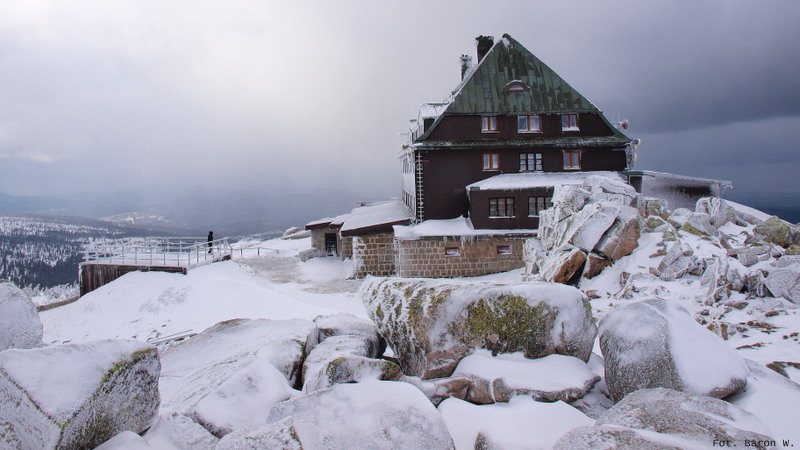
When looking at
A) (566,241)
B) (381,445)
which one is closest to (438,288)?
(381,445)

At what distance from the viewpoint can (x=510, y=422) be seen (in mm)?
5500

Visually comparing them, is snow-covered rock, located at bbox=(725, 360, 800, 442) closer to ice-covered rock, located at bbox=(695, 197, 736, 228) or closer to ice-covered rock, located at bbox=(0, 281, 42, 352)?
ice-covered rock, located at bbox=(0, 281, 42, 352)

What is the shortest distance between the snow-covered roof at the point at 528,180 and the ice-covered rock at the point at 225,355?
1848 cm

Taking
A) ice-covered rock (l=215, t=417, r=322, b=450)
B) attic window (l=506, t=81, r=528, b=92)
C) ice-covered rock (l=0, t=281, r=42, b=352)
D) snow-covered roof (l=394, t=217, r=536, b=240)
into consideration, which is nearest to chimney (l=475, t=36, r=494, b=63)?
attic window (l=506, t=81, r=528, b=92)

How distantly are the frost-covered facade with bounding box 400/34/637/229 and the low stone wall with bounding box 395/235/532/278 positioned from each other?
8.74 feet

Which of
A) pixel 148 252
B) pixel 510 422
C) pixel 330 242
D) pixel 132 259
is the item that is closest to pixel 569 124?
pixel 330 242

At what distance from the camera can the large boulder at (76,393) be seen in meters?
4.87

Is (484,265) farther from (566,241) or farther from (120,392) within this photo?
(120,392)

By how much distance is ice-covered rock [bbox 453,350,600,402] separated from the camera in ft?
20.6

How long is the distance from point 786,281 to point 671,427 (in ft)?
29.6

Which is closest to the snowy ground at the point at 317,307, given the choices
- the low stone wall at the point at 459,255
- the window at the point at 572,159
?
the low stone wall at the point at 459,255

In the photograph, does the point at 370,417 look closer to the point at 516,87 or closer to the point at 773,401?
the point at 773,401

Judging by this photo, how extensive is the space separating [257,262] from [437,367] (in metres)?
28.6

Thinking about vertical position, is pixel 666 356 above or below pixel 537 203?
below
